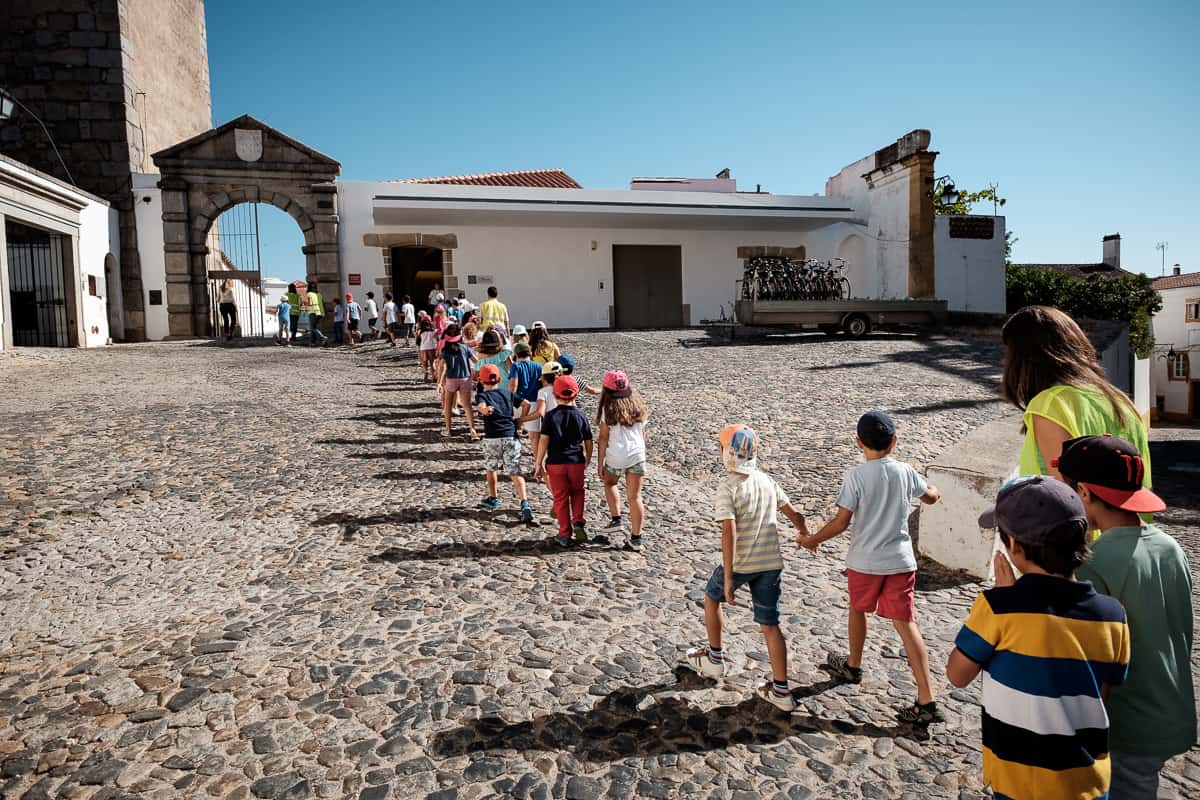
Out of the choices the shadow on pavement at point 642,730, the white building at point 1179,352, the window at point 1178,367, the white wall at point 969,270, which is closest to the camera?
the shadow on pavement at point 642,730

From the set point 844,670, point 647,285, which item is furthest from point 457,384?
point 647,285

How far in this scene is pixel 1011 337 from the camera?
259 centimetres

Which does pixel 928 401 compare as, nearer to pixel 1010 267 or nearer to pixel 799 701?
pixel 799 701

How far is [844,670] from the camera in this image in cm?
337

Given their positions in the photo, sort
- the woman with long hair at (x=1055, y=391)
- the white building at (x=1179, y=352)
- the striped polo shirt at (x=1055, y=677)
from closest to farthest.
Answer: the striped polo shirt at (x=1055, y=677) → the woman with long hair at (x=1055, y=391) → the white building at (x=1179, y=352)

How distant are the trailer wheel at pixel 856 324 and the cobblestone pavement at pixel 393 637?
9.03m

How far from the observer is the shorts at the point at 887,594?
3082mm

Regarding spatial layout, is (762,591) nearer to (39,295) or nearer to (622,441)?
(622,441)

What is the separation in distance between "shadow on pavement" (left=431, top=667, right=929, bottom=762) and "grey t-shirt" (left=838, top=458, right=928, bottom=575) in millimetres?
647

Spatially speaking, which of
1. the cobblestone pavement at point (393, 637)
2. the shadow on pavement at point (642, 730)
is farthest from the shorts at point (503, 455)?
the shadow on pavement at point (642, 730)

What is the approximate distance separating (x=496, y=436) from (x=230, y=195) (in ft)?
57.7

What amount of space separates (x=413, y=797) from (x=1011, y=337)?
8.48 feet

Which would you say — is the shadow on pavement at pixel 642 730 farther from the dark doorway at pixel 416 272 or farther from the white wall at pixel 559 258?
the dark doorway at pixel 416 272

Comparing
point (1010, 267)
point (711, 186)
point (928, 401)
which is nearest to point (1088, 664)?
point (928, 401)
